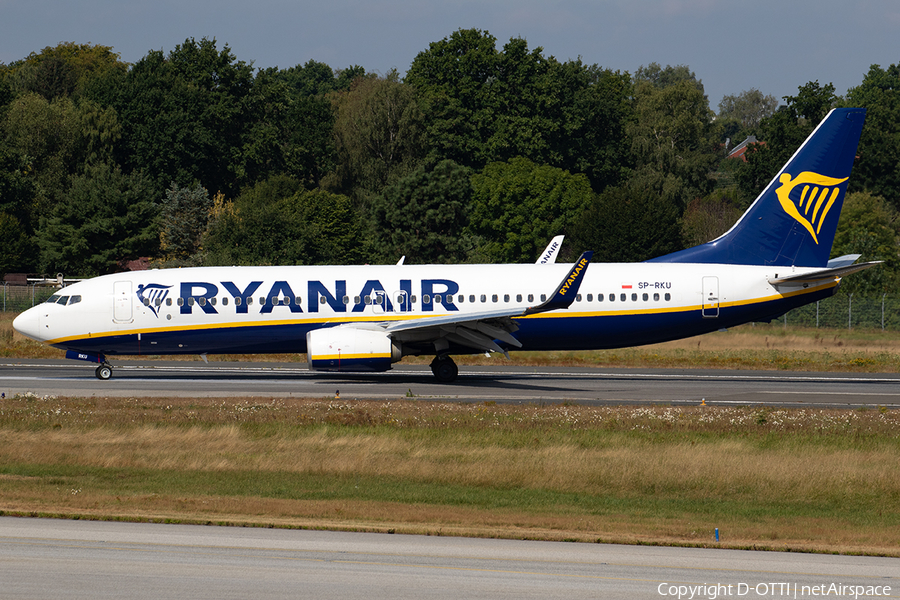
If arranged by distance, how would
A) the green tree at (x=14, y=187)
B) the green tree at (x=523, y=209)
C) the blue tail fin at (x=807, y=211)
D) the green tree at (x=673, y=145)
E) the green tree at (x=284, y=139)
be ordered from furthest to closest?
the green tree at (x=284, y=139) < the green tree at (x=673, y=145) < the green tree at (x=523, y=209) < the green tree at (x=14, y=187) < the blue tail fin at (x=807, y=211)

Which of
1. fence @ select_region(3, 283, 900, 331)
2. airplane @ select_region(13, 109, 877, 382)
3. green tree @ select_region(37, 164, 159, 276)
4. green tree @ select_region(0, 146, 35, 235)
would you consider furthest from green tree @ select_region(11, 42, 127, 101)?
airplane @ select_region(13, 109, 877, 382)

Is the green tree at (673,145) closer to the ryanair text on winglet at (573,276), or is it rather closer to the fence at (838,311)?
the fence at (838,311)

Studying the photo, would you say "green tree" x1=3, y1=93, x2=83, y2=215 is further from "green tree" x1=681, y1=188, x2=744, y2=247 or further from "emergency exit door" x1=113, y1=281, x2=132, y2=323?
"emergency exit door" x1=113, y1=281, x2=132, y2=323

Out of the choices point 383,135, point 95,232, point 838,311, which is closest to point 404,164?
point 383,135

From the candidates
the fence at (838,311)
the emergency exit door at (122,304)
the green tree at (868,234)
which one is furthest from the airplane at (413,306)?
the green tree at (868,234)

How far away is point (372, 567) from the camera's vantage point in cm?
1273

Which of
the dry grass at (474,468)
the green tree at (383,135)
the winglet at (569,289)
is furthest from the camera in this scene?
the green tree at (383,135)

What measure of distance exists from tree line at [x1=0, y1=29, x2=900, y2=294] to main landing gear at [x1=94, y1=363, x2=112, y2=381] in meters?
33.2

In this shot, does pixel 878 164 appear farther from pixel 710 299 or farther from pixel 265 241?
pixel 710 299

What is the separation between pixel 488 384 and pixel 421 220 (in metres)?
54.6

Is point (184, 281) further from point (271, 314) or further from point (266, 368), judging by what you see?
point (266, 368)

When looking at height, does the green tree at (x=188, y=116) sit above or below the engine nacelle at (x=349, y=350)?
above

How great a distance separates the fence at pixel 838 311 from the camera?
5812 cm

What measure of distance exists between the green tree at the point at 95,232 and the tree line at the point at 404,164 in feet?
0.57
